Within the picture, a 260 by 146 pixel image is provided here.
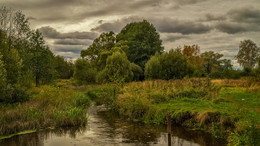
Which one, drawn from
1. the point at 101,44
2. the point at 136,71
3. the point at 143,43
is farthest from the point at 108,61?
the point at 101,44

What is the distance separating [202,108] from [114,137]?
649cm

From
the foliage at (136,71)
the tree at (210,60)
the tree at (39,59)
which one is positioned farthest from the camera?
the tree at (210,60)

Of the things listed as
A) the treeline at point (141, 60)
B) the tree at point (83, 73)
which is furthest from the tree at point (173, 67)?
the tree at point (83, 73)

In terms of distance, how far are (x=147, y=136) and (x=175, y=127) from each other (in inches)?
96.0

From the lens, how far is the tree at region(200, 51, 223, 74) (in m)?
82.4

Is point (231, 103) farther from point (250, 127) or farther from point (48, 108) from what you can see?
point (48, 108)

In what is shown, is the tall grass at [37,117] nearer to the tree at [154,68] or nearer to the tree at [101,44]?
the tree at [154,68]

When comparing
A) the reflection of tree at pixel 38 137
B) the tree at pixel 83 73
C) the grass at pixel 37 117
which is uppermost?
the tree at pixel 83 73

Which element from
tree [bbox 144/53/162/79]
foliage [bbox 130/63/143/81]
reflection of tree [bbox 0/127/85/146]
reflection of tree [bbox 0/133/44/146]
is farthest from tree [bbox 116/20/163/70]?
reflection of tree [bbox 0/133/44/146]

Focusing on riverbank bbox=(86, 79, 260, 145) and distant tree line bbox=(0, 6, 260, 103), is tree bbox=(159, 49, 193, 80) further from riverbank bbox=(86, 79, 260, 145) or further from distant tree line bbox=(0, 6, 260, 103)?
riverbank bbox=(86, 79, 260, 145)

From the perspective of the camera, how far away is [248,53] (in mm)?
70875

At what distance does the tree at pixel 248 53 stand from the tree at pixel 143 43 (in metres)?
33.9

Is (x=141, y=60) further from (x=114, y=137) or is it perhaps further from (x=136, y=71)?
(x=114, y=137)

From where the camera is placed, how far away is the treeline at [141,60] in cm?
3669
